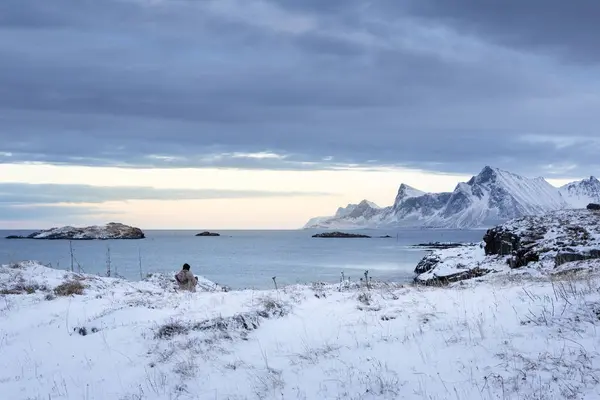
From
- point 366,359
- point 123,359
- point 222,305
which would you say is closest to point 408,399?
point 366,359

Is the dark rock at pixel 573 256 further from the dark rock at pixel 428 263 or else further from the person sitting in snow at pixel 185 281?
the dark rock at pixel 428 263

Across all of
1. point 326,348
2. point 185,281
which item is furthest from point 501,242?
point 326,348

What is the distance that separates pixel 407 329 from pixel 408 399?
2.80 meters

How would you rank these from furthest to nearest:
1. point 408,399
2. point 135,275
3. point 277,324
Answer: point 135,275
point 277,324
point 408,399

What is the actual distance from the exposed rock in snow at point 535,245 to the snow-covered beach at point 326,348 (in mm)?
13586

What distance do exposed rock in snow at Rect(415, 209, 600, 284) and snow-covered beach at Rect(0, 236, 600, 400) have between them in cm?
1359

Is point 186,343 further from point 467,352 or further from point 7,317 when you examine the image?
point 7,317

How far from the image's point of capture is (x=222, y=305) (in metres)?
14.2

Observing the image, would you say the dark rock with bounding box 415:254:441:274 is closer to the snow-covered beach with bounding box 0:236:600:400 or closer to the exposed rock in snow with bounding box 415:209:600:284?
the exposed rock in snow with bounding box 415:209:600:284

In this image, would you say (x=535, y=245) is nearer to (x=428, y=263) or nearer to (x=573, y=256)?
(x=573, y=256)

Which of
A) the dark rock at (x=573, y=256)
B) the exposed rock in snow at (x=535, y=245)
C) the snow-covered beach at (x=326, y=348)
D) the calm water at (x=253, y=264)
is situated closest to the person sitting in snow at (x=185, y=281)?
the snow-covered beach at (x=326, y=348)

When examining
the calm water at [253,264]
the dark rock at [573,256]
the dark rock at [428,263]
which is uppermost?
the dark rock at [573,256]

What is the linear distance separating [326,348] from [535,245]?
24285mm

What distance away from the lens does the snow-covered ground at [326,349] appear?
8.14 meters
